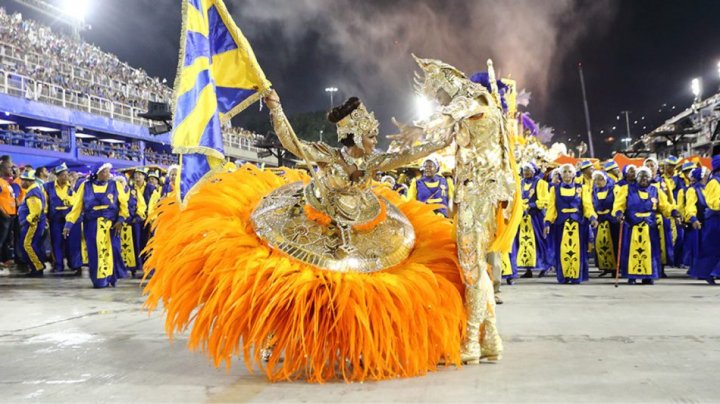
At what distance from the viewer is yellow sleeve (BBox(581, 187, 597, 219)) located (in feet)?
27.5

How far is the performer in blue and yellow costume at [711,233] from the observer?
790 centimetres

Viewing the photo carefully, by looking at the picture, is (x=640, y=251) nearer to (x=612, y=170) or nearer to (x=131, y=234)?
(x=612, y=170)

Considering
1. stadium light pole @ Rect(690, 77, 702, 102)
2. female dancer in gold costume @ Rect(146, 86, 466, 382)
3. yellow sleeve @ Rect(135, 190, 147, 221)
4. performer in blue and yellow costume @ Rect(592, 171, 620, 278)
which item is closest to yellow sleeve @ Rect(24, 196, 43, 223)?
yellow sleeve @ Rect(135, 190, 147, 221)

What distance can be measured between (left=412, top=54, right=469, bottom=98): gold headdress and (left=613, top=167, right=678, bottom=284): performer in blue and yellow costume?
18.1ft

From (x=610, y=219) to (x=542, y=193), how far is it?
1174 millimetres

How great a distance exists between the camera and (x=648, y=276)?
802cm

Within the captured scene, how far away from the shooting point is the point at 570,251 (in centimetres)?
839

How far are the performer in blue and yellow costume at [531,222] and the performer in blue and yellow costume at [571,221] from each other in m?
0.42

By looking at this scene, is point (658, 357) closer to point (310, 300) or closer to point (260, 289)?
point (310, 300)

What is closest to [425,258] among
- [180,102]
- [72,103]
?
[180,102]

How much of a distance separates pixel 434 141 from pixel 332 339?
4.47ft

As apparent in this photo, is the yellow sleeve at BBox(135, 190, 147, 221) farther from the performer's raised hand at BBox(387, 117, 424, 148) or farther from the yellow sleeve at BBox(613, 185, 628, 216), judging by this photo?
the performer's raised hand at BBox(387, 117, 424, 148)

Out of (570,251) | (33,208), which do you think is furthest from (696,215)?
(33,208)

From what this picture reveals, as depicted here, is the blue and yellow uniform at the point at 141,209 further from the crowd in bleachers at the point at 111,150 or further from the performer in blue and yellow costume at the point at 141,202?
the crowd in bleachers at the point at 111,150
